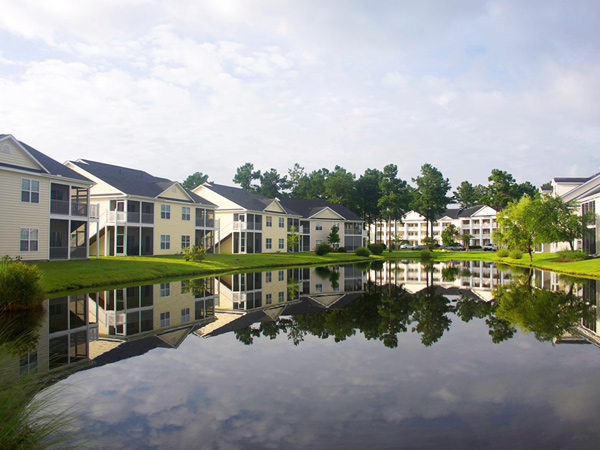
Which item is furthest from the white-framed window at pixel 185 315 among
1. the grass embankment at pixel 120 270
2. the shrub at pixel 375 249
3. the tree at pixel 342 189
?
the tree at pixel 342 189

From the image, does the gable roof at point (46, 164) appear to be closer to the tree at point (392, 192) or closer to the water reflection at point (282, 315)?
the water reflection at point (282, 315)

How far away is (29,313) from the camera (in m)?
15.8

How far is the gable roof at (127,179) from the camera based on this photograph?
4197 centimetres

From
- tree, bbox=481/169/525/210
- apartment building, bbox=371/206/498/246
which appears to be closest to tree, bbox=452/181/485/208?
apartment building, bbox=371/206/498/246

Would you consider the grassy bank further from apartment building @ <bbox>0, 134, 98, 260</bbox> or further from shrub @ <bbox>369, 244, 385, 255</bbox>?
shrub @ <bbox>369, 244, 385, 255</bbox>

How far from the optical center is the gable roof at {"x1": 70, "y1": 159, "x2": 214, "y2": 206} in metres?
42.0

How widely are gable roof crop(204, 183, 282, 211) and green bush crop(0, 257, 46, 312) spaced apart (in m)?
40.2

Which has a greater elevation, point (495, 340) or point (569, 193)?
point (569, 193)

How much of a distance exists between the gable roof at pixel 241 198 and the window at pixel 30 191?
27.7 metres

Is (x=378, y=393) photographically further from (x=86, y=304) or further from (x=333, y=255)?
(x=333, y=255)

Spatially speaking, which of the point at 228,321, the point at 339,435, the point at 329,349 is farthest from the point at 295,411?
the point at 228,321

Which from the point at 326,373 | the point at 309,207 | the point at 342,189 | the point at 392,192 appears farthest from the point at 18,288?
the point at 342,189

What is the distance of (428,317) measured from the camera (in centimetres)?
1641

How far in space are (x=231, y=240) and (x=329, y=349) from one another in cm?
4591
